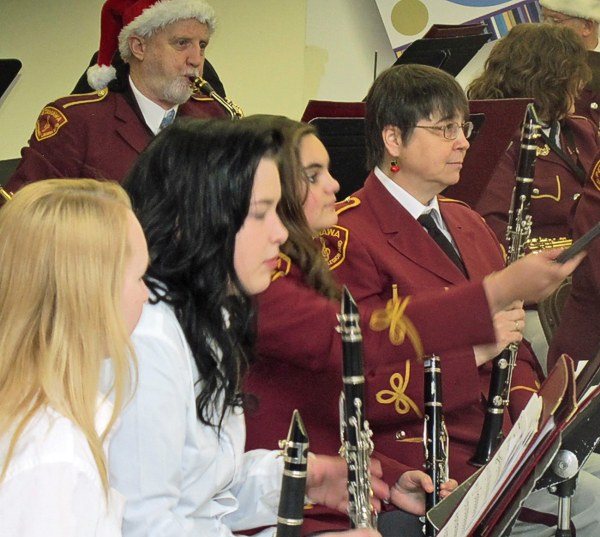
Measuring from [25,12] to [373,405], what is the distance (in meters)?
3.51

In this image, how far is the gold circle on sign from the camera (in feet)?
17.0

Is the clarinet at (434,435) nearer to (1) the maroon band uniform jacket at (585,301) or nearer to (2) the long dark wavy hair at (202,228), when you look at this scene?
(2) the long dark wavy hair at (202,228)

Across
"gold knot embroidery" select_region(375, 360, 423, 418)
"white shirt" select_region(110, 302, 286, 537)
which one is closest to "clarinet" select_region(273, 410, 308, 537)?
"white shirt" select_region(110, 302, 286, 537)

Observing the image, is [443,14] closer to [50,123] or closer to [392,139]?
[50,123]

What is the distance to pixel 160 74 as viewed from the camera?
330cm

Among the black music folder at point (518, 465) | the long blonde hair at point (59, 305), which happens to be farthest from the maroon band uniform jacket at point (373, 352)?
the long blonde hair at point (59, 305)

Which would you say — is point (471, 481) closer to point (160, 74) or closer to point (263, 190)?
point (263, 190)

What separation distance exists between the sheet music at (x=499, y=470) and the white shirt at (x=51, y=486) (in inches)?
19.0

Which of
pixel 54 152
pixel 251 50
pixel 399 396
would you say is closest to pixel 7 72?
pixel 54 152

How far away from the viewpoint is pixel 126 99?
326cm

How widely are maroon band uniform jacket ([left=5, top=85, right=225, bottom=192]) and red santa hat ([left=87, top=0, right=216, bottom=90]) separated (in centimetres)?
21

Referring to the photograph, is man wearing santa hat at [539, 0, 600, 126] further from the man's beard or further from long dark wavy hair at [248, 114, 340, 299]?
long dark wavy hair at [248, 114, 340, 299]

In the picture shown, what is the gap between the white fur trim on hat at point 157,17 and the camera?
3.39 meters

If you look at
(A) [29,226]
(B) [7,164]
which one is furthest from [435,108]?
(B) [7,164]
